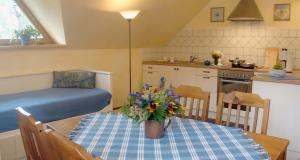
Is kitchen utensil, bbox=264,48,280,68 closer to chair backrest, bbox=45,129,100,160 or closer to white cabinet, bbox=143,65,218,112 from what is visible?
white cabinet, bbox=143,65,218,112

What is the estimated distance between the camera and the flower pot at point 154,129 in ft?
5.88

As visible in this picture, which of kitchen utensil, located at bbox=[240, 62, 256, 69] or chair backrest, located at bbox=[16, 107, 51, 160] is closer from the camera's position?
chair backrest, located at bbox=[16, 107, 51, 160]

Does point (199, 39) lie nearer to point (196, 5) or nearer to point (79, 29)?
point (196, 5)

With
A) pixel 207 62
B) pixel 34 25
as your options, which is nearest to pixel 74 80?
pixel 34 25

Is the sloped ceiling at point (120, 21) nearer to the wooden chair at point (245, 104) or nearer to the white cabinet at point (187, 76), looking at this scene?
the white cabinet at point (187, 76)

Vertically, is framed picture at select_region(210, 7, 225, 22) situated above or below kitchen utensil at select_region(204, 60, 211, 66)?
above

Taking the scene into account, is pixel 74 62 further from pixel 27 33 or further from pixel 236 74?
pixel 236 74

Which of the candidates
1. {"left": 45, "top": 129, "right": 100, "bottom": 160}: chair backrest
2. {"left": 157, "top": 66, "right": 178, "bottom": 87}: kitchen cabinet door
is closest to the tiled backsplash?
→ {"left": 157, "top": 66, "right": 178, "bottom": 87}: kitchen cabinet door

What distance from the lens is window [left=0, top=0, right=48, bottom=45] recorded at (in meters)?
4.04

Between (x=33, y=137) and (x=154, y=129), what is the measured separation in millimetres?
Result: 656

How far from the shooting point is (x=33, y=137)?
1523mm

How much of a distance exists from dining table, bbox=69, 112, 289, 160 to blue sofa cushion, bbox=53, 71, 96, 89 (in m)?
2.13

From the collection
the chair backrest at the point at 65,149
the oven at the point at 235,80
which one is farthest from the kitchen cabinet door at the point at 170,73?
the chair backrest at the point at 65,149

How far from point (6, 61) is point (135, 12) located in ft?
5.72
